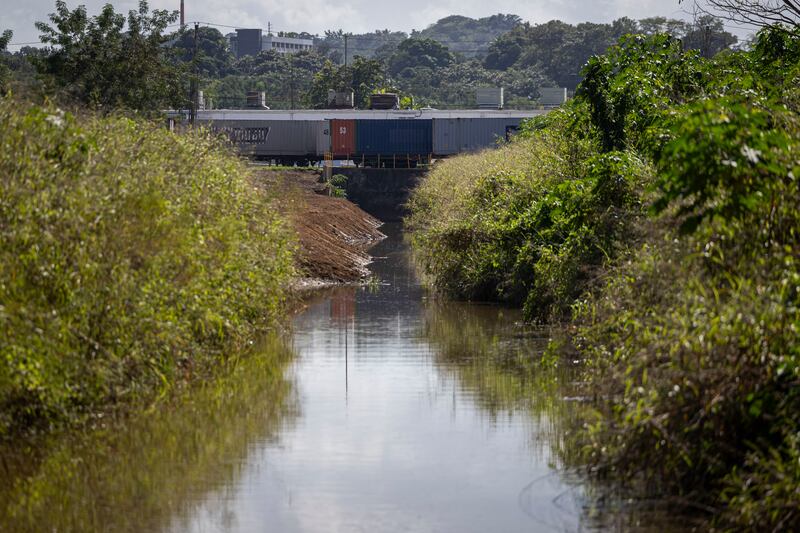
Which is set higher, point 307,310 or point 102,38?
point 102,38

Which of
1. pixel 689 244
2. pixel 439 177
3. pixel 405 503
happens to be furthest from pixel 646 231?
pixel 439 177

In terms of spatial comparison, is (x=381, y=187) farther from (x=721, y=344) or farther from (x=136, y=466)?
(x=721, y=344)

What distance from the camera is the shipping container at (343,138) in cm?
8262

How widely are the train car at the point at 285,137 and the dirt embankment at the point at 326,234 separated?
21646 millimetres

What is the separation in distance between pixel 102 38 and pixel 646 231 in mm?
38721

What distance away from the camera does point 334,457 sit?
14.5 m

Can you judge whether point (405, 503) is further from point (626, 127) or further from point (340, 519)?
point (626, 127)

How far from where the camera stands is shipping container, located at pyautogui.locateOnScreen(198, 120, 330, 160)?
8425 cm

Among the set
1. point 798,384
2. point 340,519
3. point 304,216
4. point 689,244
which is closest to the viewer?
point 798,384

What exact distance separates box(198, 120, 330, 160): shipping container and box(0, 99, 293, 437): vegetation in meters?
63.8

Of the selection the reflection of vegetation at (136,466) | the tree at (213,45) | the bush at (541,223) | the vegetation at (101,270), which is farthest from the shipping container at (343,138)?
the tree at (213,45)

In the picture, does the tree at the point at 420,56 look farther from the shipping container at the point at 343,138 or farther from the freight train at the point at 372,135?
the shipping container at the point at 343,138

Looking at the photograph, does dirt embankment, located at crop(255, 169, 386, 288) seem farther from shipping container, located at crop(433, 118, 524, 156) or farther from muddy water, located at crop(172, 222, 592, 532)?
shipping container, located at crop(433, 118, 524, 156)

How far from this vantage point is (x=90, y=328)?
14.9 meters
